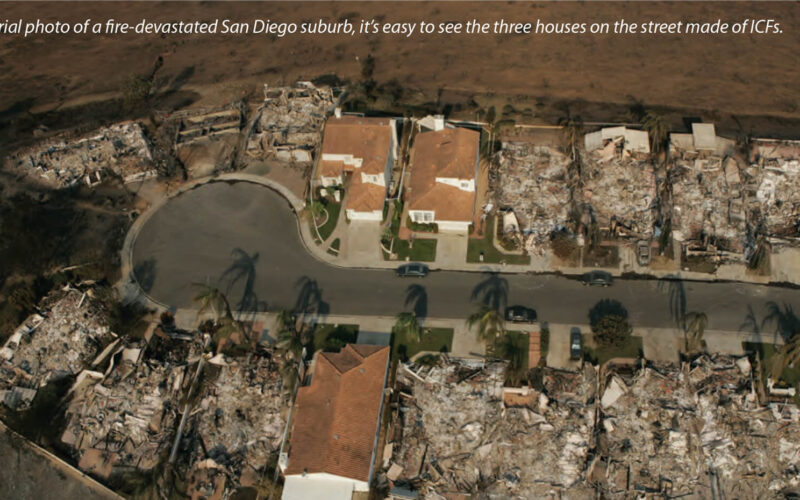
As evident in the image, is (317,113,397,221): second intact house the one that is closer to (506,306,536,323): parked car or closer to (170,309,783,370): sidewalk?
(170,309,783,370): sidewalk

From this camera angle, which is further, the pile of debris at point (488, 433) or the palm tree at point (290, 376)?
the palm tree at point (290, 376)

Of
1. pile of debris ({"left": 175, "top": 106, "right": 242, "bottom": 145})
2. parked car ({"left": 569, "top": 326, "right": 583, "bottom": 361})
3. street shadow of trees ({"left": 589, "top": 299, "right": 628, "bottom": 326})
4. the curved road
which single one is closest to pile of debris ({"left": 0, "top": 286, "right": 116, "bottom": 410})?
the curved road

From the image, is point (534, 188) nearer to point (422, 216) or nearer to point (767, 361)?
point (422, 216)

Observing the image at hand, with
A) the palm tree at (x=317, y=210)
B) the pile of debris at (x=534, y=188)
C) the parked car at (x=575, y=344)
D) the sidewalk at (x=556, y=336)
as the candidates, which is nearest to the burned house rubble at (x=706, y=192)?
the sidewalk at (x=556, y=336)

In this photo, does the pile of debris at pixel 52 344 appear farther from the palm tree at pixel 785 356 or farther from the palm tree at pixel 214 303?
the palm tree at pixel 785 356

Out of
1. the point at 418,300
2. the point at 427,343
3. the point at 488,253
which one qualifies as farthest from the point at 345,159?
the point at 427,343

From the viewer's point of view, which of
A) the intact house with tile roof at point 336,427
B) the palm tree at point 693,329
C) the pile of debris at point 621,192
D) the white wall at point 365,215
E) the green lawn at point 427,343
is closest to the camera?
the intact house with tile roof at point 336,427
